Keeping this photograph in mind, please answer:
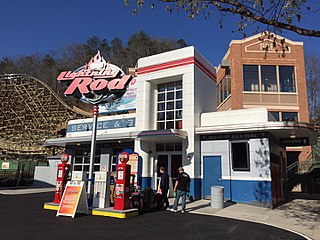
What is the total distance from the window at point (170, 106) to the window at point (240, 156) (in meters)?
3.59

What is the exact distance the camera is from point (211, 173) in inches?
571

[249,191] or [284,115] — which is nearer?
[249,191]

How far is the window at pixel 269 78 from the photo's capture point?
28.3 metres

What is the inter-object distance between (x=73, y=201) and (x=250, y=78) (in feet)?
80.2

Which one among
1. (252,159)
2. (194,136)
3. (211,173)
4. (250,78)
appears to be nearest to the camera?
(252,159)

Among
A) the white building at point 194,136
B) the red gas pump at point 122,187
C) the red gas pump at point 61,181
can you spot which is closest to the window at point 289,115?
the white building at point 194,136

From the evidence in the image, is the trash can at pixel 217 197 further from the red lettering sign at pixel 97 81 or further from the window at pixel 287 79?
the window at pixel 287 79

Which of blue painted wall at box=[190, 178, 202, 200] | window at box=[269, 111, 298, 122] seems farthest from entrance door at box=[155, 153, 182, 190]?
window at box=[269, 111, 298, 122]

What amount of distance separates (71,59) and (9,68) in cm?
1272

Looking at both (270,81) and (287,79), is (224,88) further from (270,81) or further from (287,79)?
(287,79)

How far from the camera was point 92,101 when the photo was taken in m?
12.9

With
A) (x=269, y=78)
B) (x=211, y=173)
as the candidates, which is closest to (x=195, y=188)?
(x=211, y=173)

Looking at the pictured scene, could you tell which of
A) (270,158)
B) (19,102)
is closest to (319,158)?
(270,158)

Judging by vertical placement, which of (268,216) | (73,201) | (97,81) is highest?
(97,81)
